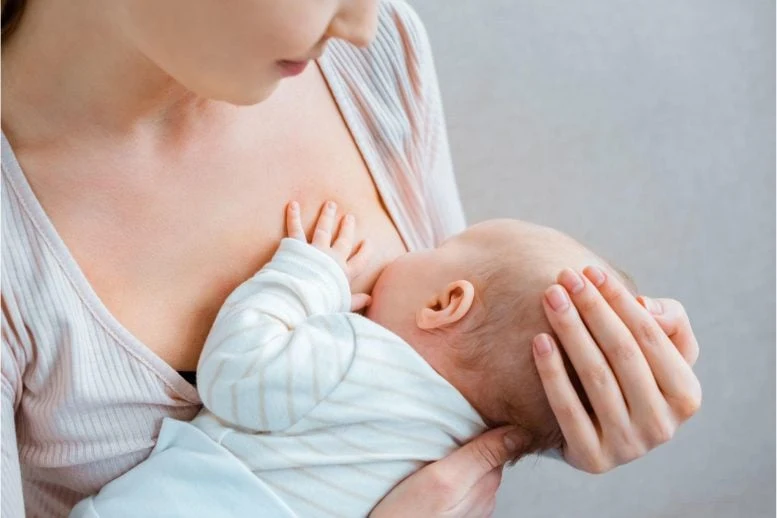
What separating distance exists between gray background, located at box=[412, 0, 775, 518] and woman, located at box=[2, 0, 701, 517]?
680 mm

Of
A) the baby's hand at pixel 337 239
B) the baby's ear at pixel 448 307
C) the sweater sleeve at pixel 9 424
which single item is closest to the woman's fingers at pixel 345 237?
the baby's hand at pixel 337 239

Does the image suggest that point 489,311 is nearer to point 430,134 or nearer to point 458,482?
point 458,482

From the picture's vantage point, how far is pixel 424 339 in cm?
98

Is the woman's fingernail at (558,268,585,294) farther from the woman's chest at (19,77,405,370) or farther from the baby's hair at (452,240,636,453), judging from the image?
the woman's chest at (19,77,405,370)

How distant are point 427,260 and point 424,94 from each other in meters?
0.26

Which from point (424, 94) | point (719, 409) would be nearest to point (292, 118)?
point (424, 94)

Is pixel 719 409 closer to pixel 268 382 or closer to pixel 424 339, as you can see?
pixel 424 339

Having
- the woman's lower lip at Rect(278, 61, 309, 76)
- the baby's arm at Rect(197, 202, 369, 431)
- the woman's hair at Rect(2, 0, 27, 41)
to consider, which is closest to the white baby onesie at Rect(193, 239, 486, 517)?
the baby's arm at Rect(197, 202, 369, 431)

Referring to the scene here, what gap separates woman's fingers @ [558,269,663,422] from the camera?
913mm

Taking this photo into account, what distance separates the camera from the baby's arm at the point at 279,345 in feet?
2.91

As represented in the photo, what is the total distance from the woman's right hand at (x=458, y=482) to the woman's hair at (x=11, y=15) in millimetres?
573

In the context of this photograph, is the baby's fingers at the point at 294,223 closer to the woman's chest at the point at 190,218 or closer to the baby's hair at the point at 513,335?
the woman's chest at the point at 190,218

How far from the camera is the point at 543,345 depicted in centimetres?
90

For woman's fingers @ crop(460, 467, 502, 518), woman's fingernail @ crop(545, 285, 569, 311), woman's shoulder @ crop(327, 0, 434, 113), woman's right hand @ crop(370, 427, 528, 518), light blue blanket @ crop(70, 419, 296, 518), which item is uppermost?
woman's shoulder @ crop(327, 0, 434, 113)
